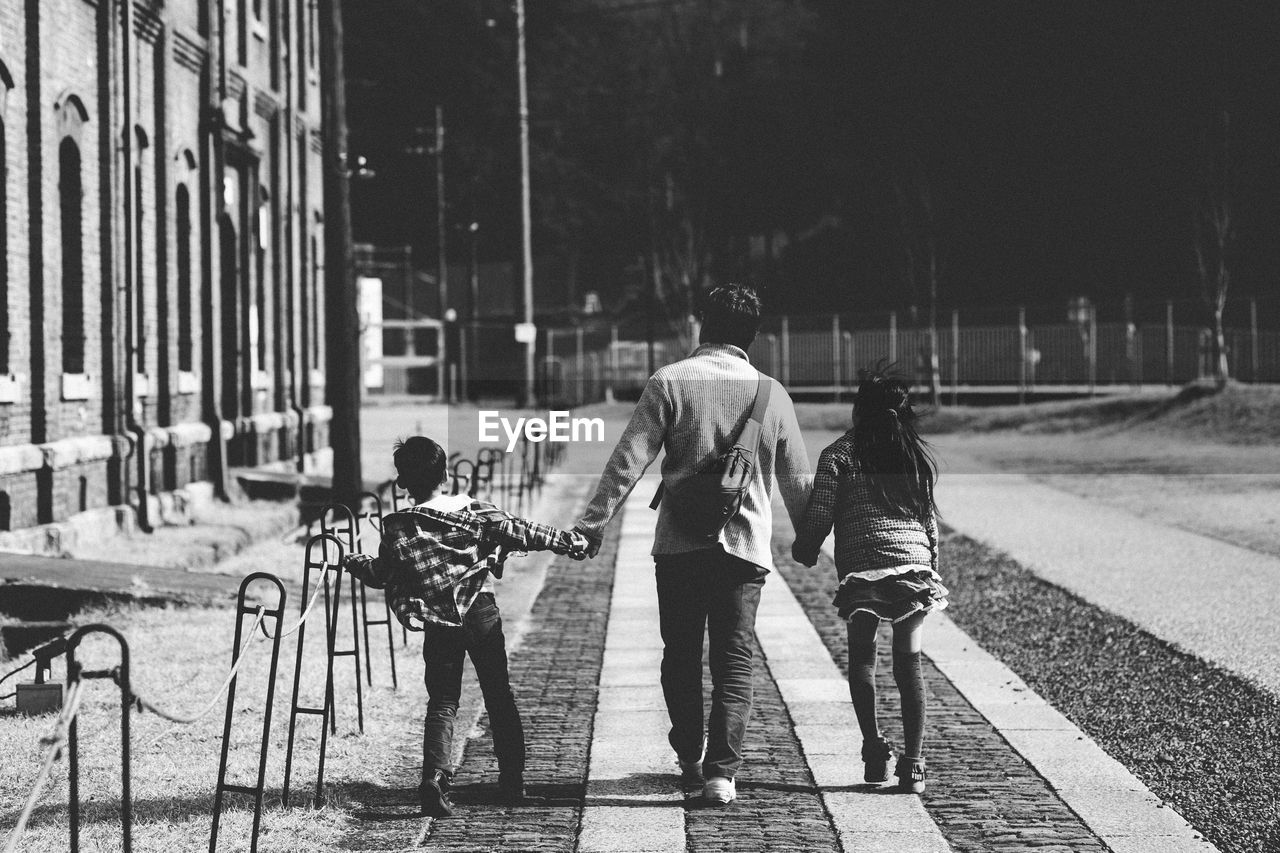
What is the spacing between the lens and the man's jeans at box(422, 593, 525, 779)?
5543 millimetres

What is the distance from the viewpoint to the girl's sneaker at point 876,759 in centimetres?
587

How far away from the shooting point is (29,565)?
380 inches

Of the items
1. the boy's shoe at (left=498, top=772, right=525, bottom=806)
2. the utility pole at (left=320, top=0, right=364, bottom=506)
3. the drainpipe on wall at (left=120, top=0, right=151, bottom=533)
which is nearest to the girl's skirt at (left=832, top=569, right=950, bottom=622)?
the boy's shoe at (left=498, top=772, right=525, bottom=806)

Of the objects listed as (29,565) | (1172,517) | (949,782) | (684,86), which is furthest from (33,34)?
(684,86)

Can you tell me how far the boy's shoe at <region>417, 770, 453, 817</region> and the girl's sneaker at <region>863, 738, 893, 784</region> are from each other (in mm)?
1525

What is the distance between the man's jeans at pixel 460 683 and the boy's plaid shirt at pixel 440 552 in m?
0.10

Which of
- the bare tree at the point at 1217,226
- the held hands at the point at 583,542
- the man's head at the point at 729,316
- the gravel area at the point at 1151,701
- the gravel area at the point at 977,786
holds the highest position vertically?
the bare tree at the point at 1217,226

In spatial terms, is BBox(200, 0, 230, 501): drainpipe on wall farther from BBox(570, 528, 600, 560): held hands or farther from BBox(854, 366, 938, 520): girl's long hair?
BBox(854, 366, 938, 520): girl's long hair

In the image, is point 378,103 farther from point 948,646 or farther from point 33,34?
point 948,646

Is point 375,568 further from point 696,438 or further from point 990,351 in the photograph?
point 990,351

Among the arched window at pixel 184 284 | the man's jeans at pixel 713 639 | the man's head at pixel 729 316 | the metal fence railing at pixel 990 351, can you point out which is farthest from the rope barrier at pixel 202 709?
the metal fence railing at pixel 990 351

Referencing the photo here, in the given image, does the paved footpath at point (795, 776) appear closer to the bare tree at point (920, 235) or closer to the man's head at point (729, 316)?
the man's head at point (729, 316)

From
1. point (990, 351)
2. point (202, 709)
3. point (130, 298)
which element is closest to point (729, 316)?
point (202, 709)

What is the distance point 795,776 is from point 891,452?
1.31m
